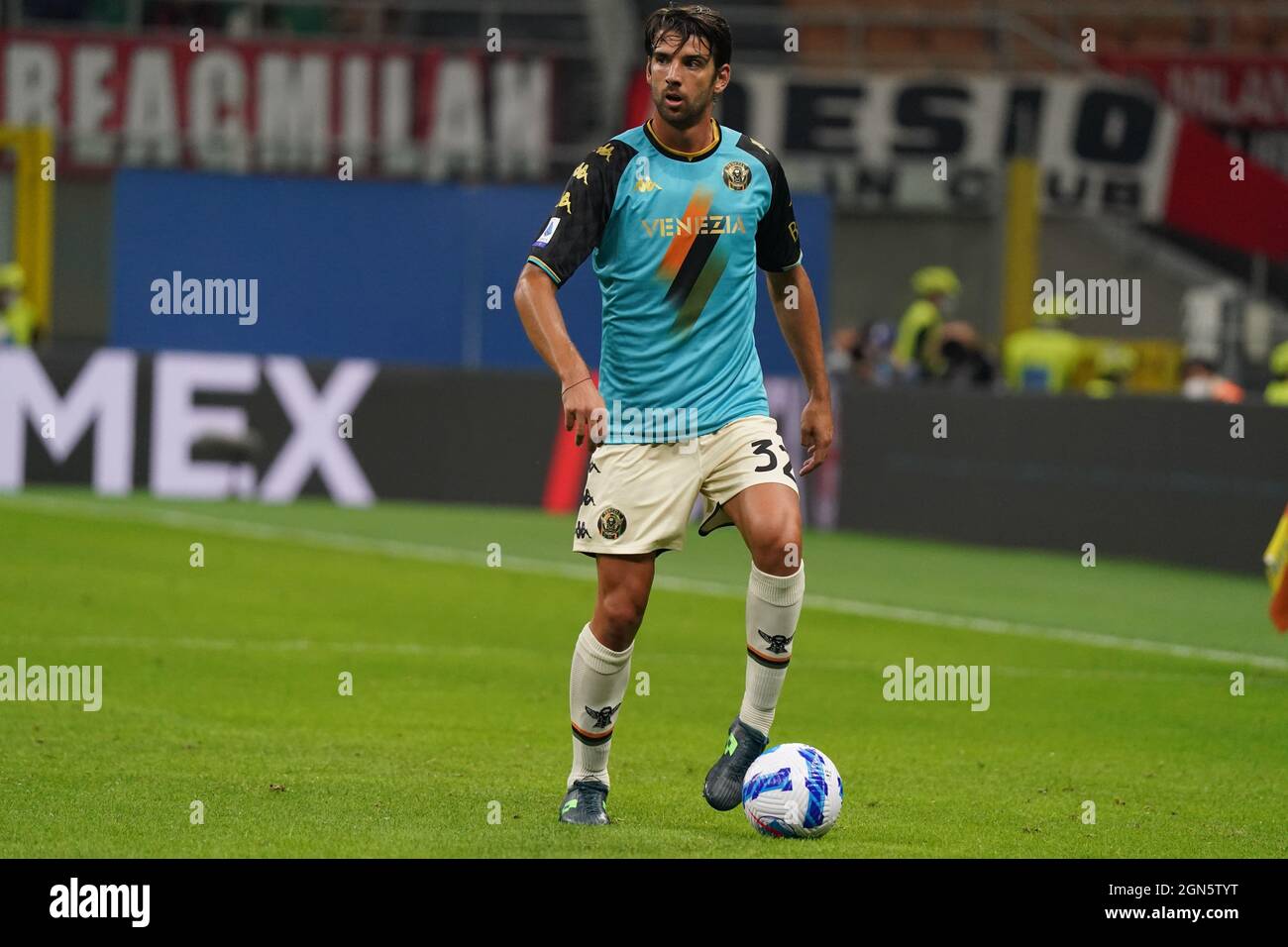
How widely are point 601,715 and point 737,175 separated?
1.75 metres

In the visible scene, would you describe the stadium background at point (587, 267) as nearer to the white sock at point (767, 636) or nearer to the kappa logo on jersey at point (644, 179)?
the white sock at point (767, 636)

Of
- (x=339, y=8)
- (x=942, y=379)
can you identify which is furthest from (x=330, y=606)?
(x=339, y=8)

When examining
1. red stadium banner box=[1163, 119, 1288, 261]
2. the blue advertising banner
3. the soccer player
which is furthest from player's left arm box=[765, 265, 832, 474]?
red stadium banner box=[1163, 119, 1288, 261]

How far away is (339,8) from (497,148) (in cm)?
391

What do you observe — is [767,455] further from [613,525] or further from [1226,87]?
[1226,87]

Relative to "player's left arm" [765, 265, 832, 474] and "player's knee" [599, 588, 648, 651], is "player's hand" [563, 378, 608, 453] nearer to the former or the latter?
"player's knee" [599, 588, 648, 651]

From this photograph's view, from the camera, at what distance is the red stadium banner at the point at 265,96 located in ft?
95.0

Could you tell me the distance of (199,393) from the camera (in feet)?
67.5

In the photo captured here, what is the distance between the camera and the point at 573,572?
1628 centimetres

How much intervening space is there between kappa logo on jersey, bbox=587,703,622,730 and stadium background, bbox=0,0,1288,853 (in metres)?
3.14

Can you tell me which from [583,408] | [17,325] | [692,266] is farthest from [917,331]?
[583,408]

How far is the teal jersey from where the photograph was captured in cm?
737

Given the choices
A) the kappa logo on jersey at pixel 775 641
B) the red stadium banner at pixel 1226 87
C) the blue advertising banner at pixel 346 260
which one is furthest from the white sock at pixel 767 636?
the red stadium banner at pixel 1226 87
